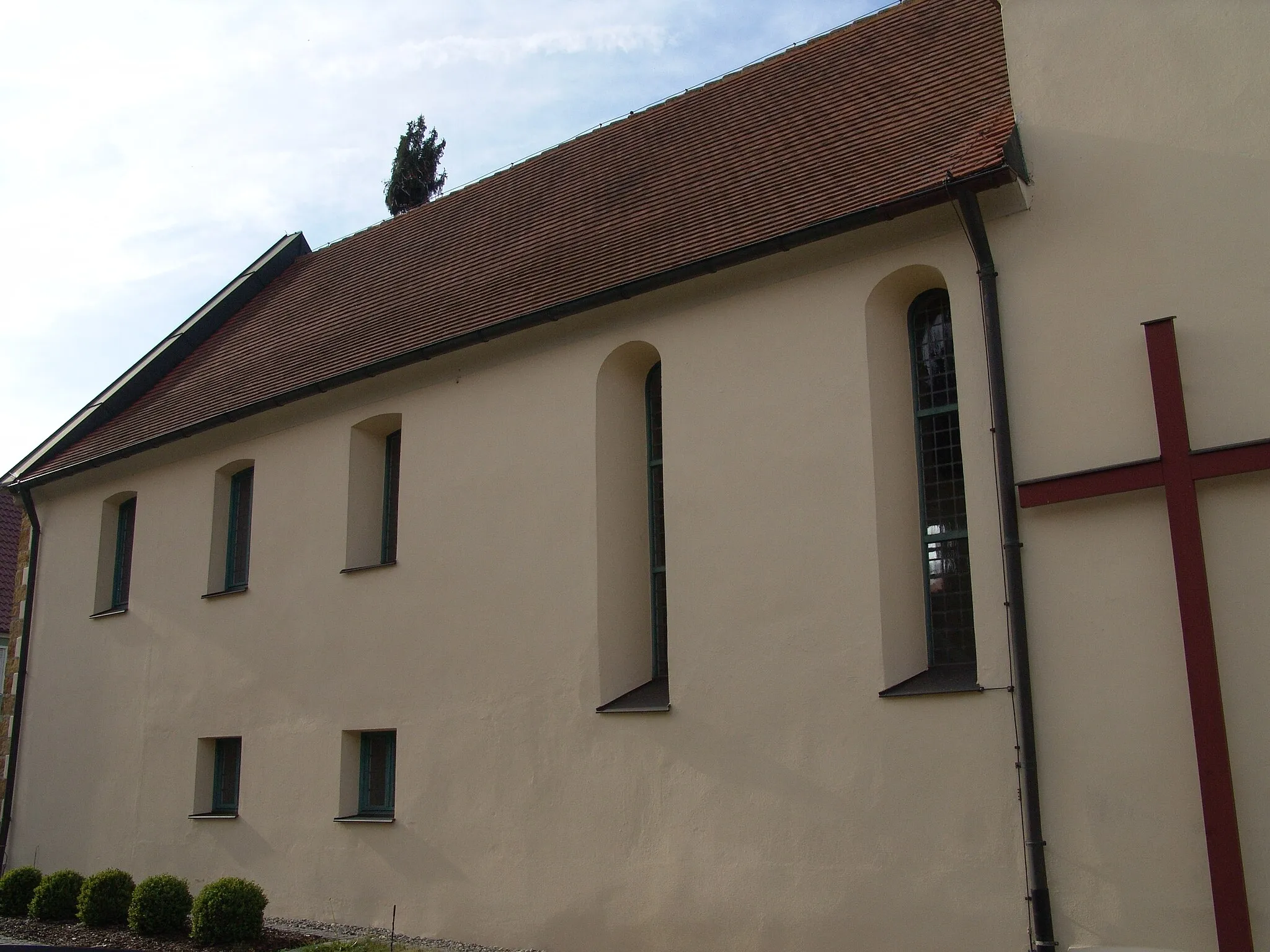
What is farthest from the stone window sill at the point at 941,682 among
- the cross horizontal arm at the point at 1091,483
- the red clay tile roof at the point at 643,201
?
the red clay tile roof at the point at 643,201

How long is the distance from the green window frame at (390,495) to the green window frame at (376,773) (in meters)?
2.11

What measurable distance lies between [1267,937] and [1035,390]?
4.04 metres

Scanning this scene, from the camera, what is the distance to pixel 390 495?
49.1ft

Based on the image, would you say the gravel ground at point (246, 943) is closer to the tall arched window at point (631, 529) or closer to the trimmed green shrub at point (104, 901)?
the trimmed green shrub at point (104, 901)

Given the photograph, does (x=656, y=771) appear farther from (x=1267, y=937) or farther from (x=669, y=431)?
(x=1267, y=937)

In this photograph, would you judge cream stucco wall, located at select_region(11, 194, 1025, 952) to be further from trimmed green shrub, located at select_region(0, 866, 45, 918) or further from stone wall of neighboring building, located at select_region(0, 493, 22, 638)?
stone wall of neighboring building, located at select_region(0, 493, 22, 638)

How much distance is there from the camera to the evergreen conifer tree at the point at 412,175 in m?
29.0

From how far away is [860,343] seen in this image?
10.5 m

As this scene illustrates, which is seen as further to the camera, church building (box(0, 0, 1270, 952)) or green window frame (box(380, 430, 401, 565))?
green window frame (box(380, 430, 401, 565))

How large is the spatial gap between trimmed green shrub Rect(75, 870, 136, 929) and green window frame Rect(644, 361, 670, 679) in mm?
6633

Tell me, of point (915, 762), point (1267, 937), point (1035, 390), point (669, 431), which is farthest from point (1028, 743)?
point (669, 431)

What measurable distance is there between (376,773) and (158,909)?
102 inches

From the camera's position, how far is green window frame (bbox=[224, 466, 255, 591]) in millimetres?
16484

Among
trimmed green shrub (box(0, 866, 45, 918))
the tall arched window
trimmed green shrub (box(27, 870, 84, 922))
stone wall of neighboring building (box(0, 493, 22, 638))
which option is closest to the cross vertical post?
the tall arched window
